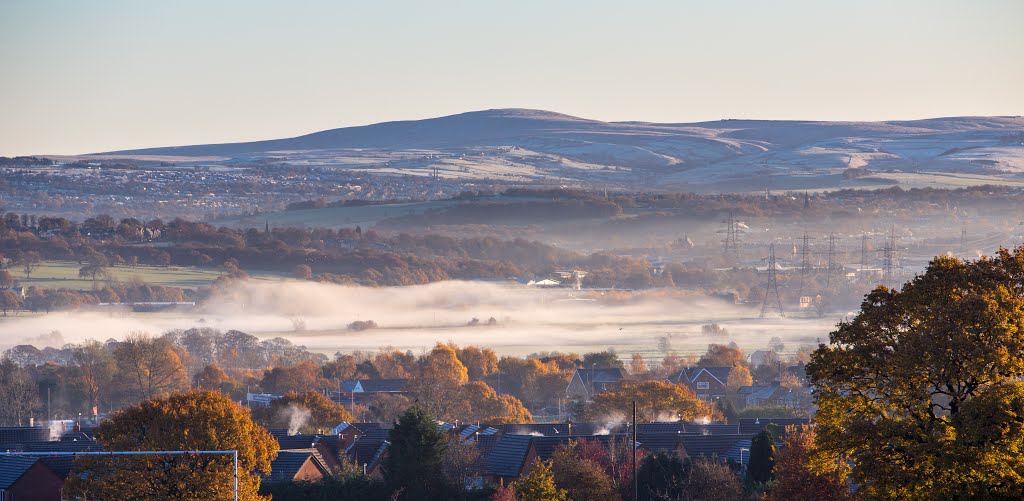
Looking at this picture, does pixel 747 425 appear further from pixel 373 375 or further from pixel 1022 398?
pixel 373 375

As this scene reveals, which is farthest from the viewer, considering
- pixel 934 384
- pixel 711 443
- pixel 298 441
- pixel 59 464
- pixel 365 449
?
pixel 298 441

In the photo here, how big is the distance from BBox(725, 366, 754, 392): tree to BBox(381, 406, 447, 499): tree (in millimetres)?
80343

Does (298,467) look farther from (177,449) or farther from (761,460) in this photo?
(761,460)

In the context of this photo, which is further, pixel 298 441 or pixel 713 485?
pixel 298 441

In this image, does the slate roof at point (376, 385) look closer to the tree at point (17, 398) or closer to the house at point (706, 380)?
the house at point (706, 380)

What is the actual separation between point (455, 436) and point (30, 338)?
10975 cm

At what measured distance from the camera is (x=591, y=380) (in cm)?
14250

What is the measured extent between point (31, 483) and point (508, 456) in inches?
715

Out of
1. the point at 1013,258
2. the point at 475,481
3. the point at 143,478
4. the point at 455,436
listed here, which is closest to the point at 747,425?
the point at 455,436

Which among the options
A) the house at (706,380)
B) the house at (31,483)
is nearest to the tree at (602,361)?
the house at (706,380)

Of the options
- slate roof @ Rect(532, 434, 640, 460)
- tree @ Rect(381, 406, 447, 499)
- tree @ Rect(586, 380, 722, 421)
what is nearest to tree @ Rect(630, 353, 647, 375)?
tree @ Rect(586, 380, 722, 421)

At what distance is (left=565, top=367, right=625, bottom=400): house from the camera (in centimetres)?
13762

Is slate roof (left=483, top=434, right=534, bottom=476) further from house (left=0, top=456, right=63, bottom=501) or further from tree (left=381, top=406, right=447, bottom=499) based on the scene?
house (left=0, top=456, right=63, bottom=501)

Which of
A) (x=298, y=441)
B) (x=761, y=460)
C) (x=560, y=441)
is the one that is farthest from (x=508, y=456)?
(x=298, y=441)
